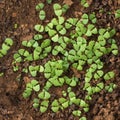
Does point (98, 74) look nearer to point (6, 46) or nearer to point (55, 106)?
point (55, 106)

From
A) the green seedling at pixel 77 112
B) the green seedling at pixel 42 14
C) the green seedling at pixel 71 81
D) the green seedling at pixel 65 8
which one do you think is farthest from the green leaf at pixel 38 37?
the green seedling at pixel 77 112

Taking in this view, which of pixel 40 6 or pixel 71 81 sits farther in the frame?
pixel 40 6

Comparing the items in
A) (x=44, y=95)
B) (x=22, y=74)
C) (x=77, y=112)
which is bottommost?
(x=77, y=112)

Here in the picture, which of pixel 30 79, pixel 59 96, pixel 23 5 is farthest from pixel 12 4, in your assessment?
pixel 59 96

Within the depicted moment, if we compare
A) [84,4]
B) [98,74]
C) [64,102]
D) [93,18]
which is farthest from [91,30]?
[64,102]

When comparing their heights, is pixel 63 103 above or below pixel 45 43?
below

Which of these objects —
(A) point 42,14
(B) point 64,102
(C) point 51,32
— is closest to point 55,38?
(C) point 51,32

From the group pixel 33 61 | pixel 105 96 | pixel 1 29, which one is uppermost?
pixel 1 29

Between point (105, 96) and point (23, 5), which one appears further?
point (23, 5)

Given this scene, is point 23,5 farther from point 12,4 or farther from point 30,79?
point 30,79
